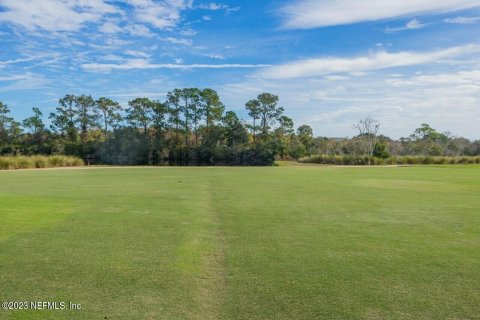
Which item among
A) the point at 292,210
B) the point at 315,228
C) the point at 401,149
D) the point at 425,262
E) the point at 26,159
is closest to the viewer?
the point at 425,262

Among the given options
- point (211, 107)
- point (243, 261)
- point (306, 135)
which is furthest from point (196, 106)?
point (243, 261)

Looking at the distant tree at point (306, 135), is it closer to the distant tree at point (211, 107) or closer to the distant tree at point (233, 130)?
the distant tree at point (233, 130)

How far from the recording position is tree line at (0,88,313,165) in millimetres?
47688

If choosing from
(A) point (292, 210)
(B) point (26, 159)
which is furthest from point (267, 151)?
(A) point (292, 210)

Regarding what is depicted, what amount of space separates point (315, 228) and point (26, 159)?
3289 cm

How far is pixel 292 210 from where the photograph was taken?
29.3ft

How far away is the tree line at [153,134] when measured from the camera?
47.7 meters

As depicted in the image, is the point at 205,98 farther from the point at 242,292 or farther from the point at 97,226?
the point at 242,292

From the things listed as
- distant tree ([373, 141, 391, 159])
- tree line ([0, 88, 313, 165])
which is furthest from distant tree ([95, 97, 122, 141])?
distant tree ([373, 141, 391, 159])

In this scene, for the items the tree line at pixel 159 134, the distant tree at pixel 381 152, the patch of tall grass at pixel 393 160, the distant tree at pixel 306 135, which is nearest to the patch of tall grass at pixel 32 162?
the tree line at pixel 159 134

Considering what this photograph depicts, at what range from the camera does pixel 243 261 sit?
4996 mm

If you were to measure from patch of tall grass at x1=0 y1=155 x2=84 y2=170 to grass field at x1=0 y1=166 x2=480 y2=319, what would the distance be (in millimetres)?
26615

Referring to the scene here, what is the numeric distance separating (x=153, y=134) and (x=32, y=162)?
1755cm

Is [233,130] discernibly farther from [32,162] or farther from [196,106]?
[32,162]
